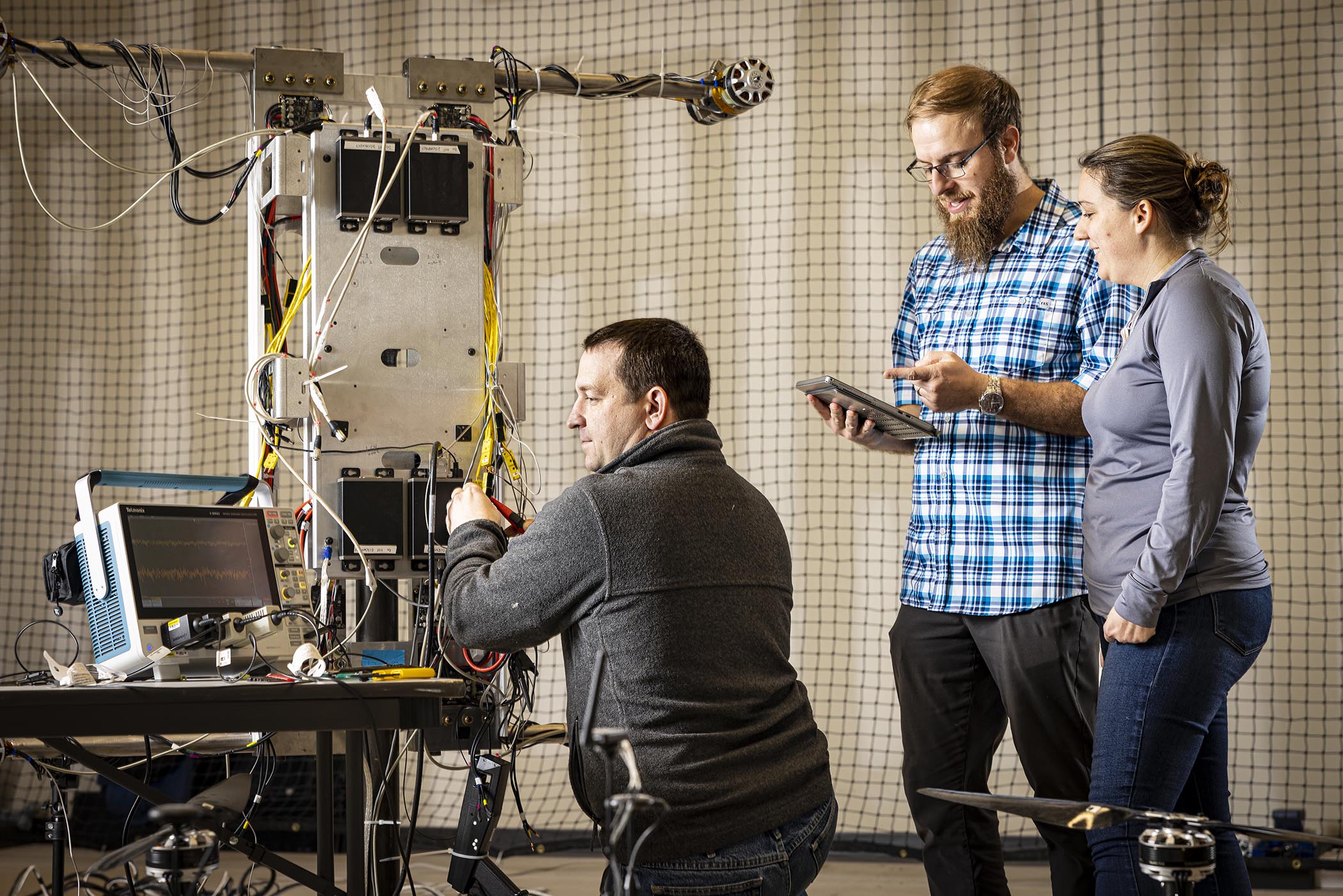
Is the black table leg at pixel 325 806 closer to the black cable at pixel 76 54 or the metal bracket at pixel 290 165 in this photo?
the metal bracket at pixel 290 165

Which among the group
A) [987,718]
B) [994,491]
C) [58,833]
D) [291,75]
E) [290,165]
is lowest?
[58,833]

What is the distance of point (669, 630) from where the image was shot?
1.65 m

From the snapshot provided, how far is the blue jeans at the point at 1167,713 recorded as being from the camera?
177 cm

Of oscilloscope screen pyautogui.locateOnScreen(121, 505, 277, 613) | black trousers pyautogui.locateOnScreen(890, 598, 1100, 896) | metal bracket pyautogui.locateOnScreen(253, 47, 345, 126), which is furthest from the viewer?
metal bracket pyautogui.locateOnScreen(253, 47, 345, 126)

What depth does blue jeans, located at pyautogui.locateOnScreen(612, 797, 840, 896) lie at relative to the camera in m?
1.62

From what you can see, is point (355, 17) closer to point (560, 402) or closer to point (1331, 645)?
point (560, 402)

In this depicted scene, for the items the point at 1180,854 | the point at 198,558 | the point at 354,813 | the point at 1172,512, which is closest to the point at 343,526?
the point at 198,558

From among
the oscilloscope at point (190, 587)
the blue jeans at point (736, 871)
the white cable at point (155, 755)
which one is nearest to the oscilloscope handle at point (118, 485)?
the oscilloscope at point (190, 587)

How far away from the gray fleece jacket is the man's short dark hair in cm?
9

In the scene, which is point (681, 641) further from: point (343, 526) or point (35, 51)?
point (35, 51)

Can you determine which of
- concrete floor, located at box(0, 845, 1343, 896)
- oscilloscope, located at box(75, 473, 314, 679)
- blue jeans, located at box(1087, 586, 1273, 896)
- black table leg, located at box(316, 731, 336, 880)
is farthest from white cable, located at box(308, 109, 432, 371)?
concrete floor, located at box(0, 845, 1343, 896)

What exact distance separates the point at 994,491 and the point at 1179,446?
0.48 metres

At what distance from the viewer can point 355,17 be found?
4.79 meters

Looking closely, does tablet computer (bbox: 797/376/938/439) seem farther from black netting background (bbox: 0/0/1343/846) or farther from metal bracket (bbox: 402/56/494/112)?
black netting background (bbox: 0/0/1343/846)
